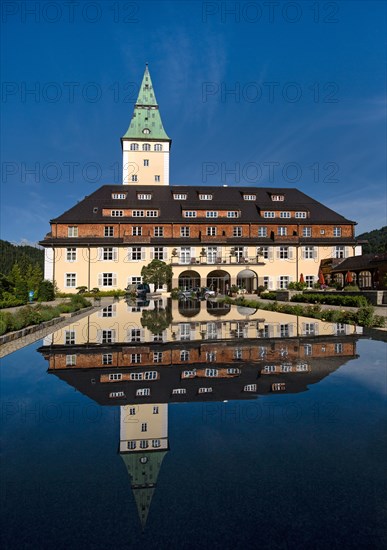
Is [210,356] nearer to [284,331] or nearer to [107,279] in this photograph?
[284,331]

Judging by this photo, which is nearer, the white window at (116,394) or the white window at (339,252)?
the white window at (116,394)

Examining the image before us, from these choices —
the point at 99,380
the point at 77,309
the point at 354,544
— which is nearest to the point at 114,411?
the point at 99,380

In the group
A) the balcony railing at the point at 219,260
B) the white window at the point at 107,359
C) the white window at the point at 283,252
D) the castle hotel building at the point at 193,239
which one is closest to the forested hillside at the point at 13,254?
the castle hotel building at the point at 193,239

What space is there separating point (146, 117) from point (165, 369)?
60821mm

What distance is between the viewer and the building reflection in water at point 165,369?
3717 millimetres

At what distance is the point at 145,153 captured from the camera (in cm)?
5747

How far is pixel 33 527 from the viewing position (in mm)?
2398

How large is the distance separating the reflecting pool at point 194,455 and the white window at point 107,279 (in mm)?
37178

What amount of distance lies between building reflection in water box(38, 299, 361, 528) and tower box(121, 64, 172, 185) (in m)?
48.9

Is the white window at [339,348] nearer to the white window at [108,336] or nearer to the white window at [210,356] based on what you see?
the white window at [210,356]

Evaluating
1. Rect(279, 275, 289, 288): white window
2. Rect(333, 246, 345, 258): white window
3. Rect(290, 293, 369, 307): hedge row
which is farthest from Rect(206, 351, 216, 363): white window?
Rect(333, 246, 345, 258): white window

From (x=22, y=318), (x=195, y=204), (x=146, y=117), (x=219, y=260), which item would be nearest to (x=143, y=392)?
(x=22, y=318)

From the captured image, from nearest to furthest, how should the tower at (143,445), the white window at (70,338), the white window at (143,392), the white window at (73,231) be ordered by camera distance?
the tower at (143,445) → the white window at (143,392) → the white window at (70,338) → the white window at (73,231)

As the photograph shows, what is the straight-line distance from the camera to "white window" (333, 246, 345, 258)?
153 feet
